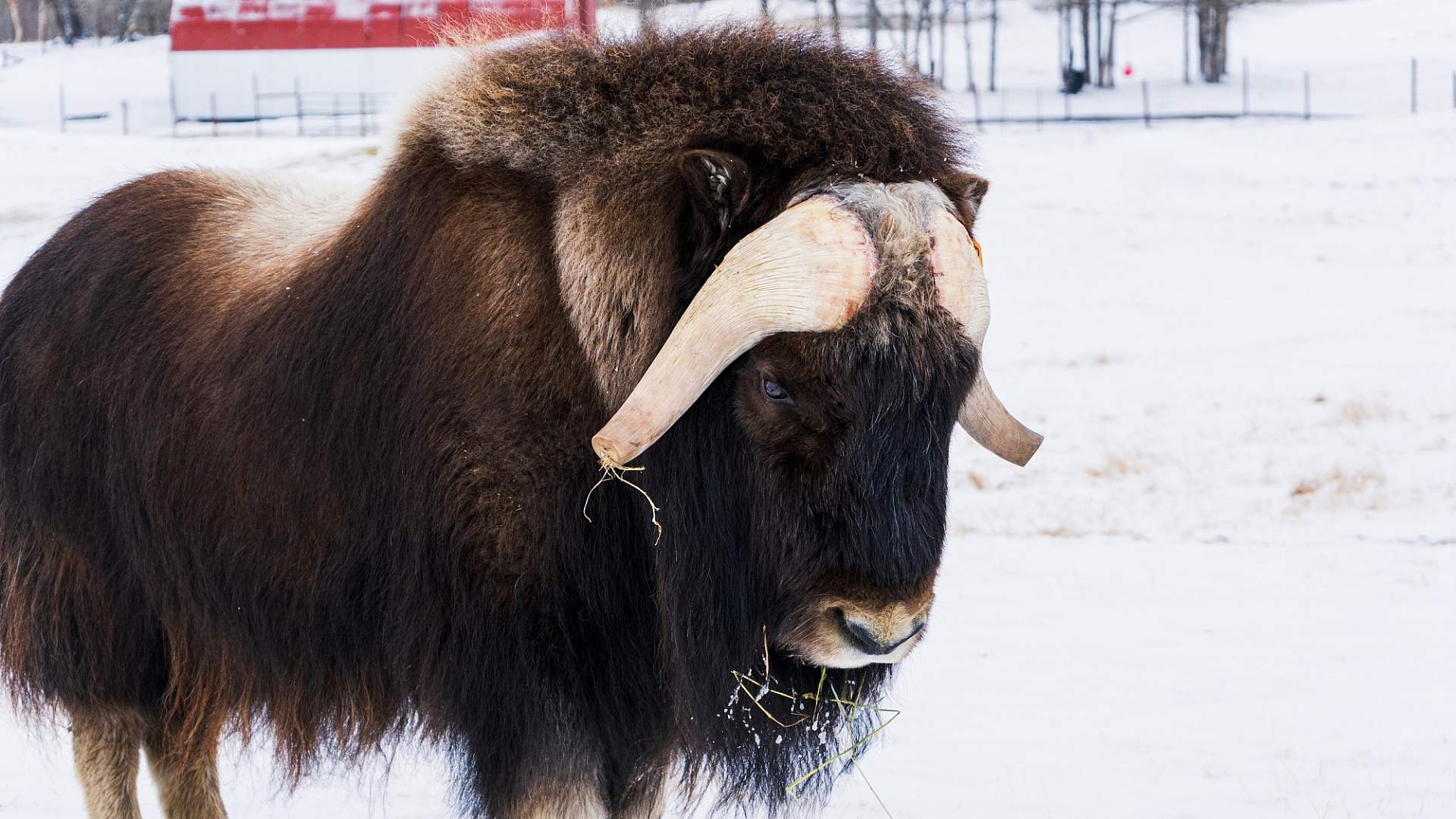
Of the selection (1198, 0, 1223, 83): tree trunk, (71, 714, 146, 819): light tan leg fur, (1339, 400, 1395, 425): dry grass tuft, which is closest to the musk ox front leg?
(71, 714, 146, 819): light tan leg fur

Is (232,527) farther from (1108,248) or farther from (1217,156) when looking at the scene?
(1217,156)

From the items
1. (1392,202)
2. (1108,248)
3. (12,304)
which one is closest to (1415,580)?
(12,304)

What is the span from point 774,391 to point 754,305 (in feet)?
0.59

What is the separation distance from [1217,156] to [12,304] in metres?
25.8

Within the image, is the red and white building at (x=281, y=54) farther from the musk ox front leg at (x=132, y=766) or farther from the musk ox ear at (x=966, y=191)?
the musk ox ear at (x=966, y=191)

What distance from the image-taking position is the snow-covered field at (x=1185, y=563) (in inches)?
171

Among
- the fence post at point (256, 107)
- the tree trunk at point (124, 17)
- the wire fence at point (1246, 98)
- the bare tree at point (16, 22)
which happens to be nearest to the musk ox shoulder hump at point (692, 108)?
the wire fence at point (1246, 98)

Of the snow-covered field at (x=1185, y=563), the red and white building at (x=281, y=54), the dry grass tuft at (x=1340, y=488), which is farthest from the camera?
the red and white building at (x=281, y=54)

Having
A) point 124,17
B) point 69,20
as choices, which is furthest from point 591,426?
point 69,20

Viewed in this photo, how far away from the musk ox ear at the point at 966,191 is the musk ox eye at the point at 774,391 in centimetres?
52

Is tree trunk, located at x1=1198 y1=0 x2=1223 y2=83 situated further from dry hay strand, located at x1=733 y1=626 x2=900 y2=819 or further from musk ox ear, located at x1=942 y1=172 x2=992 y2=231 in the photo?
dry hay strand, located at x1=733 y1=626 x2=900 y2=819

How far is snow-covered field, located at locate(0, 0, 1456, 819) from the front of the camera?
14.2 feet

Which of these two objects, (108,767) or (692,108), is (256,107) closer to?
(108,767)

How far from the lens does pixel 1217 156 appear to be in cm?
2648
